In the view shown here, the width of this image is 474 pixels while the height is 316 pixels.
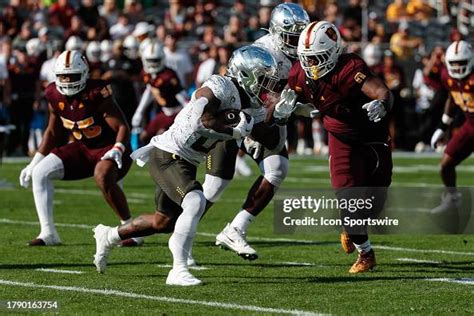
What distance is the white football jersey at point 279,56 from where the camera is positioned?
8.87 meters

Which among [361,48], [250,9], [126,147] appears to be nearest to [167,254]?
[126,147]

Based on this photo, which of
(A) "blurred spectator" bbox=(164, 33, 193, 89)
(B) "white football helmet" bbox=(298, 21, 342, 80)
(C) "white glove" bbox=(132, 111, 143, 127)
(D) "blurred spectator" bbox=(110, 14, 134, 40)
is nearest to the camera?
(B) "white football helmet" bbox=(298, 21, 342, 80)

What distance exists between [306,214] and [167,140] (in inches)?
80.5

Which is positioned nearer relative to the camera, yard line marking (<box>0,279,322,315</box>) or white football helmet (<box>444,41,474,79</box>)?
yard line marking (<box>0,279,322,315</box>)

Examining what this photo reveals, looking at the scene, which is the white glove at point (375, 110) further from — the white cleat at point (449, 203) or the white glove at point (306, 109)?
the white cleat at point (449, 203)

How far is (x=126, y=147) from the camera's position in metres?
9.45

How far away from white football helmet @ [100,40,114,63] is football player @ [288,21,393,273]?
1085 centimetres

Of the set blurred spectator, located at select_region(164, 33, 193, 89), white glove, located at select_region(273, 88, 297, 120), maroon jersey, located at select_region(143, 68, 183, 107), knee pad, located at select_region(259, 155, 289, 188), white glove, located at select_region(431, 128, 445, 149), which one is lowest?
blurred spectator, located at select_region(164, 33, 193, 89)

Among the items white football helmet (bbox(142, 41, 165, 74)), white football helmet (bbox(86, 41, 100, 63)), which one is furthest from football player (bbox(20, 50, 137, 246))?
white football helmet (bbox(86, 41, 100, 63))

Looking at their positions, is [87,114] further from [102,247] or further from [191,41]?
[191,41]

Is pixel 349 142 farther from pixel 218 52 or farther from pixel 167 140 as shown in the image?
pixel 218 52

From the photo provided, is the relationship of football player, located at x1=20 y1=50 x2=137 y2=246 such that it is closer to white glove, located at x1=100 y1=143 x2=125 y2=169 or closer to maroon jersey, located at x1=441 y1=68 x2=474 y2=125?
white glove, located at x1=100 y1=143 x2=125 y2=169

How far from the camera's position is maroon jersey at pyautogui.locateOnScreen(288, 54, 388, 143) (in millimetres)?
7941

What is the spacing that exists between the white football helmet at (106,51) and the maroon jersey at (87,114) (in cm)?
908
